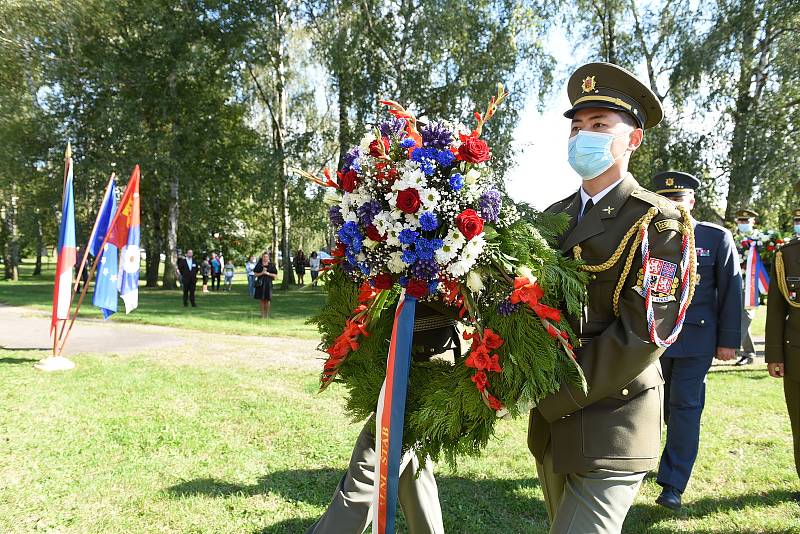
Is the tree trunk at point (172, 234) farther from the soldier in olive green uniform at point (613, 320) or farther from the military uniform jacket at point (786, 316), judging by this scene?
the soldier in olive green uniform at point (613, 320)

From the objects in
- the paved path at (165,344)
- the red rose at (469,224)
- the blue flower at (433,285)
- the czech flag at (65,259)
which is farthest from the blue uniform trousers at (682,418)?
the czech flag at (65,259)

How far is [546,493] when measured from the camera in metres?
2.74

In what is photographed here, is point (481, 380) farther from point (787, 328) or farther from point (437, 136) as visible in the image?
point (787, 328)

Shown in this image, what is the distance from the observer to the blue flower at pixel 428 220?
7.20 feet

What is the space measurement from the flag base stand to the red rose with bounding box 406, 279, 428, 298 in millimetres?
7718

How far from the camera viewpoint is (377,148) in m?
2.39

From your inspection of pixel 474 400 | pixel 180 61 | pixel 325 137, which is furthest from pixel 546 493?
pixel 180 61

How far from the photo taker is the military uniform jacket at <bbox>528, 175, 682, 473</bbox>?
7.20 feet

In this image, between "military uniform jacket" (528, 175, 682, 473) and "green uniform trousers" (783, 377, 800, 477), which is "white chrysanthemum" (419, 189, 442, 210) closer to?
"military uniform jacket" (528, 175, 682, 473)

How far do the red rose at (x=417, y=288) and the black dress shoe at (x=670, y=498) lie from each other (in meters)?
2.87

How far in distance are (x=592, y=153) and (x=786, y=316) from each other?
9.86 feet

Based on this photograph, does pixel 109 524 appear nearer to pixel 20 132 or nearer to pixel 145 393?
pixel 145 393

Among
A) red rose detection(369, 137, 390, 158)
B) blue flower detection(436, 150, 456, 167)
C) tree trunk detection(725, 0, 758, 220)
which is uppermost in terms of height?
tree trunk detection(725, 0, 758, 220)

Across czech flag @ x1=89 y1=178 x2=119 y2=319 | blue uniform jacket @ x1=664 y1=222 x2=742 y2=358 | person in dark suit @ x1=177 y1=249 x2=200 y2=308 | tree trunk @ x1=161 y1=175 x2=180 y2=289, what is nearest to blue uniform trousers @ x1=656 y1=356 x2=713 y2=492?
blue uniform jacket @ x1=664 y1=222 x2=742 y2=358
